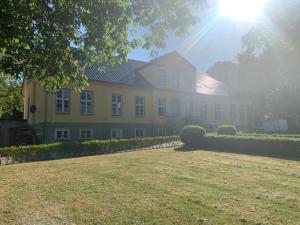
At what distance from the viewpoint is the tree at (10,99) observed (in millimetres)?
46750

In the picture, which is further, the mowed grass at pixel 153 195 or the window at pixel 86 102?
the window at pixel 86 102

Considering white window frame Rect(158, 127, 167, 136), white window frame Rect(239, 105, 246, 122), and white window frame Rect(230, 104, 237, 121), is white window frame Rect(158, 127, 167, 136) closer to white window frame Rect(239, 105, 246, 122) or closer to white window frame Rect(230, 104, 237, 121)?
white window frame Rect(230, 104, 237, 121)

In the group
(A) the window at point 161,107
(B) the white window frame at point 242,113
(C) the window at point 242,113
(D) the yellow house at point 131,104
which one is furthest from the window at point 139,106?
(C) the window at point 242,113

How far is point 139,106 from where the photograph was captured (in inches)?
1270

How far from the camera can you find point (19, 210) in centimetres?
700

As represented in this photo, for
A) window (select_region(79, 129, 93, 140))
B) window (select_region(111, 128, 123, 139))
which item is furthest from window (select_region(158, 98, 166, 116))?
window (select_region(79, 129, 93, 140))

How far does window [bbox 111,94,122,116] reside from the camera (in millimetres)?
30145

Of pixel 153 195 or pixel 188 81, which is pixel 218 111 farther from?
pixel 153 195

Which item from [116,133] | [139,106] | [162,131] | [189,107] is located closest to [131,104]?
[139,106]

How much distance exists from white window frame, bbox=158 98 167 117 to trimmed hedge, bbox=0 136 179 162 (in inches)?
445

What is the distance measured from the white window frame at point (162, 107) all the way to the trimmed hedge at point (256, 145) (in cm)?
1288

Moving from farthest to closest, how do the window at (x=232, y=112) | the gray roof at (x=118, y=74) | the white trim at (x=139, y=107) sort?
the window at (x=232, y=112) < the white trim at (x=139, y=107) < the gray roof at (x=118, y=74)

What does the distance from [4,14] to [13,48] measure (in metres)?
1.30

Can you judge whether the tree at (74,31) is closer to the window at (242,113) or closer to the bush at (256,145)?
the bush at (256,145)
